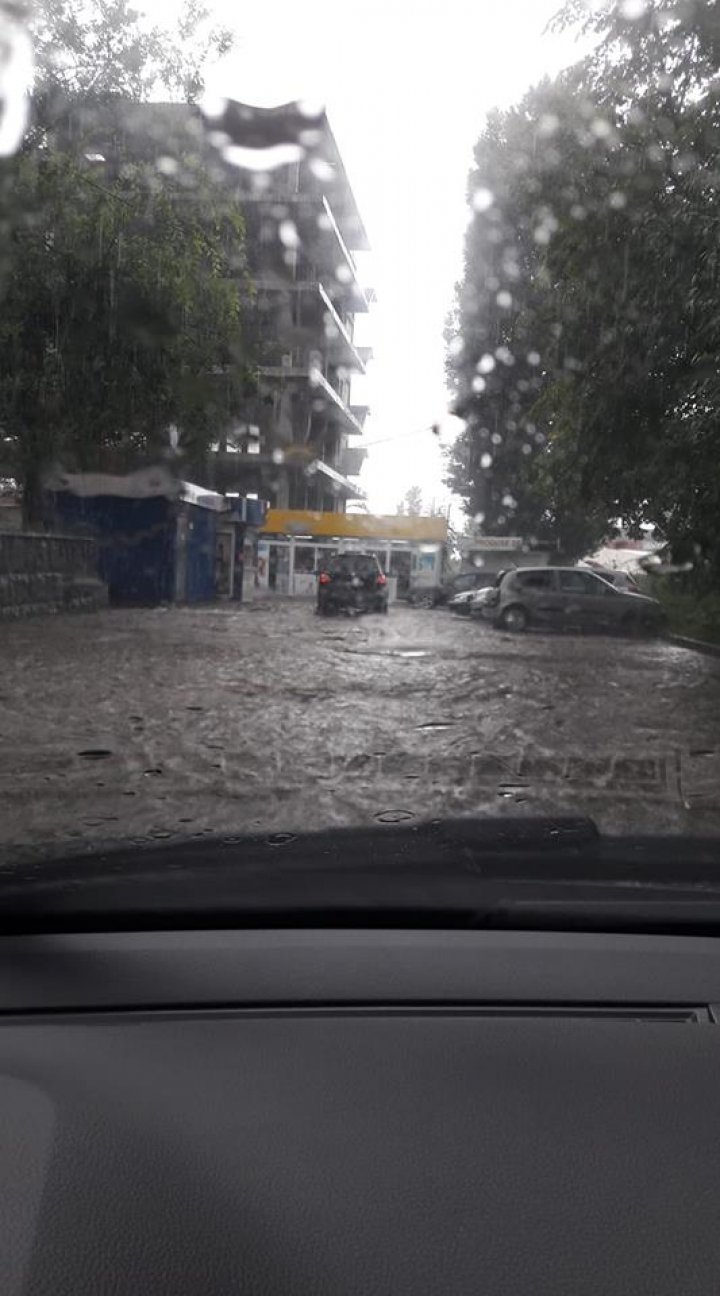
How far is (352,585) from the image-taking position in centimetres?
1811

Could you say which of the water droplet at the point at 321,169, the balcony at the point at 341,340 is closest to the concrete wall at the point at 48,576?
the balcony at the point at 341,340

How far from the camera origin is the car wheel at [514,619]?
18.0 metres

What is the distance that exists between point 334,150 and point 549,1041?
16.9ft

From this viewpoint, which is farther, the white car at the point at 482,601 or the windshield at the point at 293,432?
the white car at the point at 482,601

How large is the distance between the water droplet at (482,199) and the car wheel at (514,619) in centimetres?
955

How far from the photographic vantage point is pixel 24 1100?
223 centimetres

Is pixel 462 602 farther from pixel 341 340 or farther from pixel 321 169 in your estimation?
pixel 321 169

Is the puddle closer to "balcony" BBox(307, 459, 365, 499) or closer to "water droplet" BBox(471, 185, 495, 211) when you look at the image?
"balcony" BBox(307, 459, 365, 499)

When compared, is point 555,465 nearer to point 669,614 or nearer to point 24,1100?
point 669,614

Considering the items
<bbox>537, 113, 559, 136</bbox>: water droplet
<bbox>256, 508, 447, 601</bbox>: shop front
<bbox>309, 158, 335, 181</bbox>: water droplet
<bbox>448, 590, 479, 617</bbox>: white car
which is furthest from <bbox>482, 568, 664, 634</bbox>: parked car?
<bbox>309, 158, 335, 181</bbox>: water droplet

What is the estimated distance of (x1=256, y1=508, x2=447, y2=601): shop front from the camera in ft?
37.9

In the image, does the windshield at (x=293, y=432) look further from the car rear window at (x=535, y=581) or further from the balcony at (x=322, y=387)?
the car rear window at (x=535, y=581)

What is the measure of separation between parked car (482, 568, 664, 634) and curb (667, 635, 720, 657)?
594 millimetres

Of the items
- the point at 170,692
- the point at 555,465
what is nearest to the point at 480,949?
the point at 170,692
